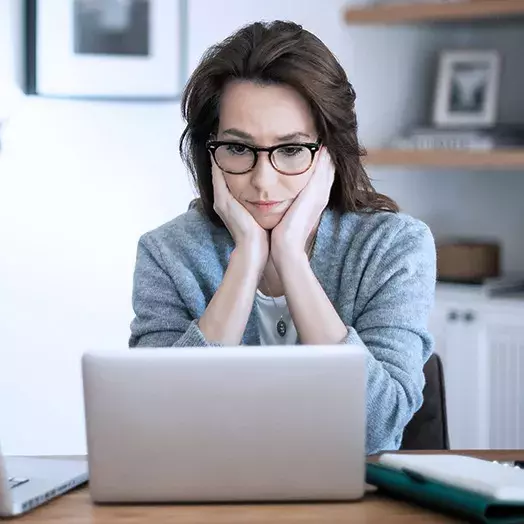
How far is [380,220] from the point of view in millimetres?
2176

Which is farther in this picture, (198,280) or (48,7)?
(48,7)

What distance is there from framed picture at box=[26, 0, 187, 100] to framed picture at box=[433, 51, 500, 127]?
866mm

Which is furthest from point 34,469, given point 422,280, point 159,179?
point 159,179

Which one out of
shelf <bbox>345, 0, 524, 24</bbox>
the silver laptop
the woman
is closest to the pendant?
the woman

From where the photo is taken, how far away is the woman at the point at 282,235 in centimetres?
199

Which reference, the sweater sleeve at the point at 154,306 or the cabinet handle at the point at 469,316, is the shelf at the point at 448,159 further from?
the sweater sleeve at the point at 154,306

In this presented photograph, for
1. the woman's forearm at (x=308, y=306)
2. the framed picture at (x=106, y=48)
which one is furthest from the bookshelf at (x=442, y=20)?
the woman's forearm at (x=308, y=306)

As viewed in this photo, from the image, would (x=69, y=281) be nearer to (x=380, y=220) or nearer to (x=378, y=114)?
(x=378, y=114)

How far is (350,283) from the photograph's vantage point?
2117 mm

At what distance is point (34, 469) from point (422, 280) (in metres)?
0.84

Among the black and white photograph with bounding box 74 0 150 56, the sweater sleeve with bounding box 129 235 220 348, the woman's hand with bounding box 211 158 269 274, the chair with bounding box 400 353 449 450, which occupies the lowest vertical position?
the chair with bounding box 400 353 449 450

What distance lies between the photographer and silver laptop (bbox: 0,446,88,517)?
1.37 m

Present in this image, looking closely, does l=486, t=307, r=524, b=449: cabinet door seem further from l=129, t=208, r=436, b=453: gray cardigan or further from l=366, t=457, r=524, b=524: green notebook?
l=366, t=457, r=524, b=524: green notebook

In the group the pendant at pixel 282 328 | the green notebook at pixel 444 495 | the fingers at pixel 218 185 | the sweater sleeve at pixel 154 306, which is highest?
the fingers at pixel 218 185
